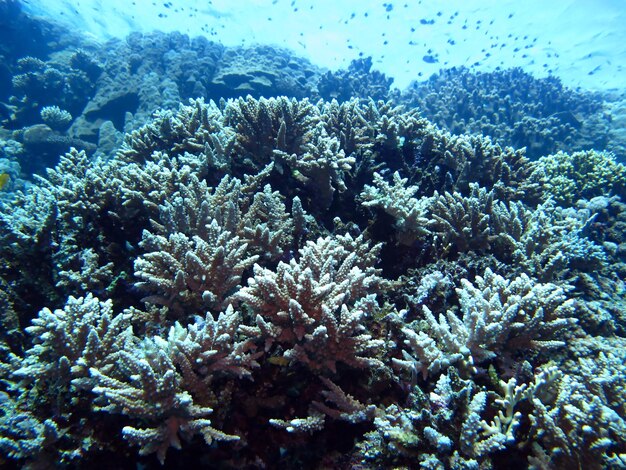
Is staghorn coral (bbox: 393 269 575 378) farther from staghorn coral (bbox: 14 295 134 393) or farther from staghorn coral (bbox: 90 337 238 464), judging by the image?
staghorn coral (bbox: 14 295 134 393)

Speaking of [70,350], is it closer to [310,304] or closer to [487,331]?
[310,304]

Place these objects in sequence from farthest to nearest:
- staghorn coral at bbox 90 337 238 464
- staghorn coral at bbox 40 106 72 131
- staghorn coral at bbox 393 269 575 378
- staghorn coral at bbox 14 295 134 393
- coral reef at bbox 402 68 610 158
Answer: staghorn coral at bbox 40 106 72 131 → coral reef at bbox 402 68 610 158 → staghorn coral at bbox 393 269 575 378 → staghorn coral at bbox 14 295 134 393 → staghorn coral at bbox 90 337 238 464

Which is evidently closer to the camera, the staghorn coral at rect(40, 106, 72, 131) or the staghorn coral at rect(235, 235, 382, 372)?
the staghorn coral at rect(235, 235, 382, 372)

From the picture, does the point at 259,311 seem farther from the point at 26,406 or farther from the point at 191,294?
the point at 26,406

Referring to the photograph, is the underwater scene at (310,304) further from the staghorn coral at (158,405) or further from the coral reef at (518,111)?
the coral reef at (518,111)

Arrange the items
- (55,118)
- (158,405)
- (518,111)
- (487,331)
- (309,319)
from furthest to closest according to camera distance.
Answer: (518,111) → (55,118) → (487,331) → (309,319) → (158,405)

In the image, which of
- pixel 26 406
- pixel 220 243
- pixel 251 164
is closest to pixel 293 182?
pixel 251 164

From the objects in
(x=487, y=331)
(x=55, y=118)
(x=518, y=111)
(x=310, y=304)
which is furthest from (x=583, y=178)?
(x=55, y=118)

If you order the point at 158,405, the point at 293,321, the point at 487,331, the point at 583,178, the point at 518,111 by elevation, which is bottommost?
the point at 158,405

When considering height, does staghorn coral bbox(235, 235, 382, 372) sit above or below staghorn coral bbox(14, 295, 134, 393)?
above

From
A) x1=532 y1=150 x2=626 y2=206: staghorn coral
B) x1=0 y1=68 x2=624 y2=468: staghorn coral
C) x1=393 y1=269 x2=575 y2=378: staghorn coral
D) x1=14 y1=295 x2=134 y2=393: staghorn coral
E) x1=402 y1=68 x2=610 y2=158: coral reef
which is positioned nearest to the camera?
x1=0 y1=68 x2=624 y2=468: staghorn coral

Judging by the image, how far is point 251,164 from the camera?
4.87m

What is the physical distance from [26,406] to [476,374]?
3241 mm

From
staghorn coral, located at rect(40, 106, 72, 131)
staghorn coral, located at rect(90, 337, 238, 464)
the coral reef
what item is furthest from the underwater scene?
staghorn coral, located at rect(40, 106, 72, 131)
